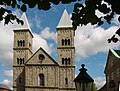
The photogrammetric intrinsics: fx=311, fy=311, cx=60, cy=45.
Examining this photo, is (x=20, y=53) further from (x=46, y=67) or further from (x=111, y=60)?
(x=111, y=60)

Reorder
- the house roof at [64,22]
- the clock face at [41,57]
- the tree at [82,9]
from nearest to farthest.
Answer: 1. the tree at [82,9]
2. the clock face at [41,57]
3. the house roof at [64,22]

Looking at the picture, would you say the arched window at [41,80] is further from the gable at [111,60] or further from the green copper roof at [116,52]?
the green copper roof at [116,52]

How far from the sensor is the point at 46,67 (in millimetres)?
55938

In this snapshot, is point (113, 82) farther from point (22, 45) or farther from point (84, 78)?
point (84, 78)

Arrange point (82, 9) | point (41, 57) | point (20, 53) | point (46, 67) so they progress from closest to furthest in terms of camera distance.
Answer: point (82, 9)
point (46, 67)
point (41, 57)
point (20, 53)

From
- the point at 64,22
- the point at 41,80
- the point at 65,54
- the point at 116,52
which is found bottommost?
the point at 41,80

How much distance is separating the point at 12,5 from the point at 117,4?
180 cm

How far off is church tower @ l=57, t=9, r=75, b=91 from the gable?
8.09m

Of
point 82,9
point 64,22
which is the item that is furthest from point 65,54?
point 82,9

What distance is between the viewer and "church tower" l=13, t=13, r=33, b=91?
57.4 metres

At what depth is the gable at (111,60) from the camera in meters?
43.2

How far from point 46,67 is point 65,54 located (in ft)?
14.5

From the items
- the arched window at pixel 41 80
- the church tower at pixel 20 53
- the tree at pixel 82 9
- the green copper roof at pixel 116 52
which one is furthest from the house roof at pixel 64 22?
the tree at pixel 82 9

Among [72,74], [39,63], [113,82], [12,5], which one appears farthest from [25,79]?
[12,5]
